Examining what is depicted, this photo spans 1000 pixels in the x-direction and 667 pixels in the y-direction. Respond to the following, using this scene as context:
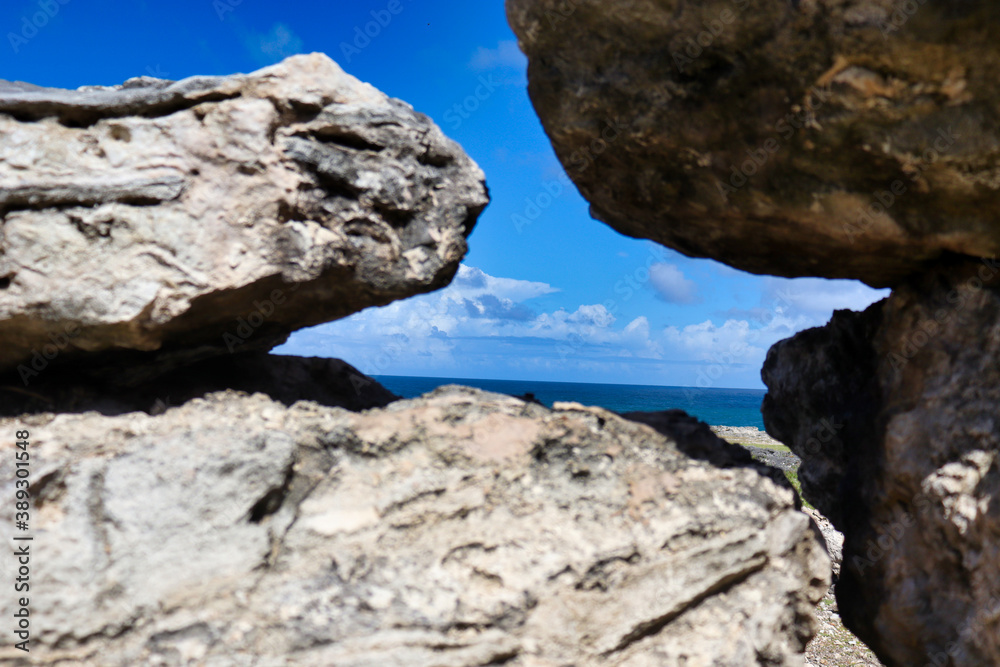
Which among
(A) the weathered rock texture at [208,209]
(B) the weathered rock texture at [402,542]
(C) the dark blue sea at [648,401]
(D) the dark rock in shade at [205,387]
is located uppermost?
(A) the weathered rock texture at [208,209]

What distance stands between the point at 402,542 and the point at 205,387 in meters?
2.22

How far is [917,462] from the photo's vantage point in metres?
4.56

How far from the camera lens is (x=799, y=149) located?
4305mm

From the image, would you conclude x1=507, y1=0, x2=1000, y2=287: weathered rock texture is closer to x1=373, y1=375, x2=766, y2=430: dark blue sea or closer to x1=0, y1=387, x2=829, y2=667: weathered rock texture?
x1=0, y1=387, x2=829, y2=667: weathered rock texture

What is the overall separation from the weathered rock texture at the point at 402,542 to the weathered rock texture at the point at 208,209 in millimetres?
722

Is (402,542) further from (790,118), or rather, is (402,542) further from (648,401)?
(648,401)

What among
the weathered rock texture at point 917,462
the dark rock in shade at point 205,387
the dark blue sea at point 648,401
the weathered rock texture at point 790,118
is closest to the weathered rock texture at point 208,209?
the dark rock in shade at point 205,387

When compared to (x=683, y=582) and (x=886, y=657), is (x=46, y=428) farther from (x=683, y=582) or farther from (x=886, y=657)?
(x=886, y=657)

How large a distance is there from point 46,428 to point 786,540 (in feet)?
17.0

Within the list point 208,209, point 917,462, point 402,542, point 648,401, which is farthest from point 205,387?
point 648,401

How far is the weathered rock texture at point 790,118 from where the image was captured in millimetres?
3758

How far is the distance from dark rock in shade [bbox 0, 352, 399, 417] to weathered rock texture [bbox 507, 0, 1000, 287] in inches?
112

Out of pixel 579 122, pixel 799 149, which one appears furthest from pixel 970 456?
pixel 579 122

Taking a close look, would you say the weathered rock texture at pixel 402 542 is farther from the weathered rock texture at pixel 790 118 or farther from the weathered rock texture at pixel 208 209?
the weathered rock texture at pixel 790 118
